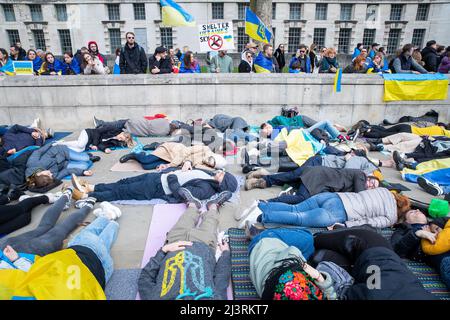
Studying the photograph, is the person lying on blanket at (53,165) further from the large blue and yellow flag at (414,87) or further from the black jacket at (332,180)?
the large blue and yellow flag at (414,87)

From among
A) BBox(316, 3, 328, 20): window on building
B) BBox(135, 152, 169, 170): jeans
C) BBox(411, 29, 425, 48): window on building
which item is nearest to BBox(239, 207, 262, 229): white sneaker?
BBox(135, 152, 169, 170): jeans

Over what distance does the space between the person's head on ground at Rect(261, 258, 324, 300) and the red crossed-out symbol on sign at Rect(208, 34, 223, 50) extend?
7.81 meters

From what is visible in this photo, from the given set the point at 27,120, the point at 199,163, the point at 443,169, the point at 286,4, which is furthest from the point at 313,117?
the point at 286,4

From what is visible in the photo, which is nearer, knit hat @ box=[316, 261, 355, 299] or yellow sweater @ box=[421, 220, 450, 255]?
knit hat @ box=[316, 261, 355, 299]

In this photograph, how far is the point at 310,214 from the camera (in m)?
4.08

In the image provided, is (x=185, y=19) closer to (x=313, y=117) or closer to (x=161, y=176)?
(x=313, y=117)

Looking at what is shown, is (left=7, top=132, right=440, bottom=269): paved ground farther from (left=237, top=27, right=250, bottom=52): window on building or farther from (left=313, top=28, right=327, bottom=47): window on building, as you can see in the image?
(left=313, top=28, right=327, bottom=47): window on building

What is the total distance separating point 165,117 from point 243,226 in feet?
17.1

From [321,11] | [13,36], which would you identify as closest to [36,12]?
[13,36]

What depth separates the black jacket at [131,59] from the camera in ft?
30.7

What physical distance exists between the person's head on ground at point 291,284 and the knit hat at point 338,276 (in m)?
0.28

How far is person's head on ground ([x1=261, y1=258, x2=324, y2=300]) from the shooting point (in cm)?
237

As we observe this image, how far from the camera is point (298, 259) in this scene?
8.72ft

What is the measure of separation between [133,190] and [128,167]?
4.74ft
